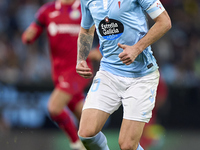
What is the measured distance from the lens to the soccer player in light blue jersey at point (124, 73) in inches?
155

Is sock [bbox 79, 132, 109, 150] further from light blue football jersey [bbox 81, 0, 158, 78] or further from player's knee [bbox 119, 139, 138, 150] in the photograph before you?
light blue football jersey [bbox 81, 0, 158, 78]

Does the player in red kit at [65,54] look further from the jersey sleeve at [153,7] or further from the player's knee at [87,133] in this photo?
the jersey sleeve at [153,7]

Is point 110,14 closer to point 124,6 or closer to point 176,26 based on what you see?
point 124,6

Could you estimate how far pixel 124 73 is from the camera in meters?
4.21

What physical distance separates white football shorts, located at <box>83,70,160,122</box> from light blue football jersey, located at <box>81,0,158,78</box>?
0.24 ft

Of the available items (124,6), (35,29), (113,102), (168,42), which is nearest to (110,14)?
(124,6)

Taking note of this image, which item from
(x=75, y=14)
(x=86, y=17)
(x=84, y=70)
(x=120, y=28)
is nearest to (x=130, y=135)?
(x=84, y=70)

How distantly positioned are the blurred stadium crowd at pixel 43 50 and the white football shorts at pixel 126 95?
529cm

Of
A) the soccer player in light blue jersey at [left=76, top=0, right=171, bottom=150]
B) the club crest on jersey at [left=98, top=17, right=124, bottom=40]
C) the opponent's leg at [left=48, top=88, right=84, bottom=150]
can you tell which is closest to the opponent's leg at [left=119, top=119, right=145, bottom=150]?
the soccer player in light blue jersey at [left=76, top=0, right=171, bottom=150]

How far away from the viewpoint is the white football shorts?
4074mm

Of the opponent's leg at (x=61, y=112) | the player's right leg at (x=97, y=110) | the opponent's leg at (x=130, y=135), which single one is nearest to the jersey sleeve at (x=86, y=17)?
the player's right leg at (x=97, y=110)

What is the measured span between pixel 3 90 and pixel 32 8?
3.13m

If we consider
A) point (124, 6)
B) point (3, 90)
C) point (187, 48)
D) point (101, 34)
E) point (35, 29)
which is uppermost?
point (124, 6)

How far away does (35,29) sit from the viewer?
6.73 metres
